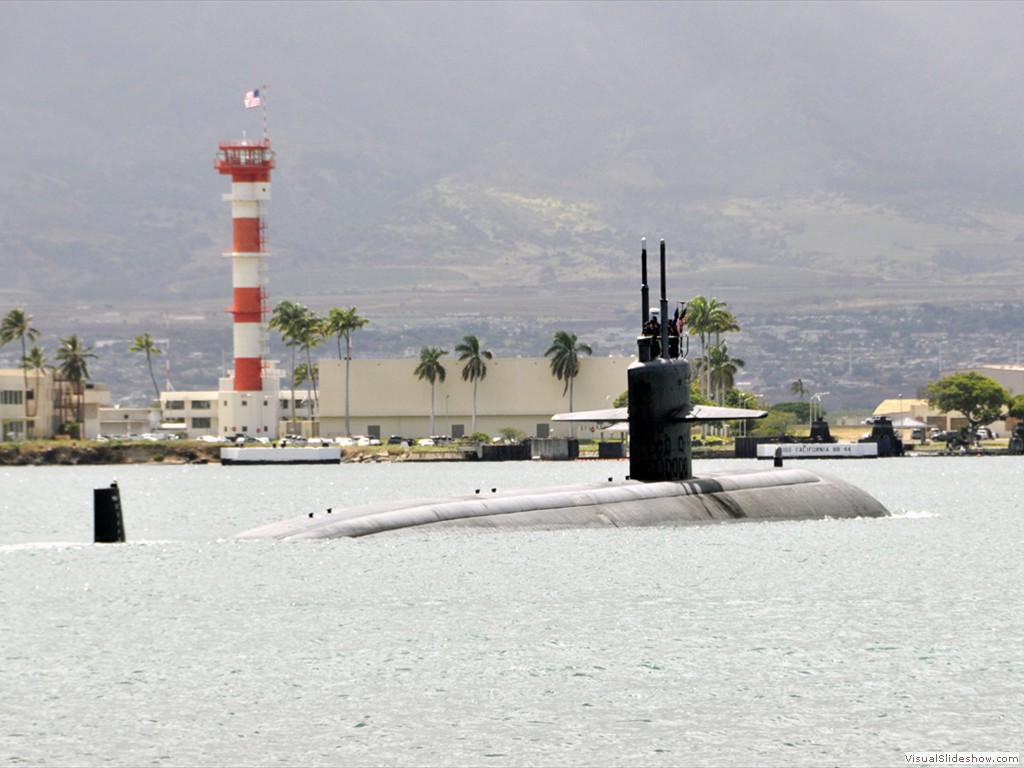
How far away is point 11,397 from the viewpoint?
146 metres

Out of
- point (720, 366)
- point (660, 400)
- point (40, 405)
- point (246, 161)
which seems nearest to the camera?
point (660, 400)

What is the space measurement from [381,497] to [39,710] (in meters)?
59.5

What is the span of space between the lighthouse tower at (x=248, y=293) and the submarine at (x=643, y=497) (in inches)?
4236

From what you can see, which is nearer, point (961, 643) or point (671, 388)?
point (961, 643)

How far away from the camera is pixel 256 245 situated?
150 m

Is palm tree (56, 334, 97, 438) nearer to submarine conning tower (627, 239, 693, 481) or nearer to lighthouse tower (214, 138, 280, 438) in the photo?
lighthouse tower (214, 138, 280, 438)

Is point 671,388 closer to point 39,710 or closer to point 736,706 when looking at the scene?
point 736,706

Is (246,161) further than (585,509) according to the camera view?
Yes

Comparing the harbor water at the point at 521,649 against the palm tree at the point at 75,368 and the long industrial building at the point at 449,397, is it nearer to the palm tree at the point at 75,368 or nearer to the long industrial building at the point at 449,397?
the palm tree at the point at 75,368

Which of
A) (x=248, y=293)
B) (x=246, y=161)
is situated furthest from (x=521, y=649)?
(x=246, y=161)

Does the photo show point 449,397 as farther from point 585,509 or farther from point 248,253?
point 585,509

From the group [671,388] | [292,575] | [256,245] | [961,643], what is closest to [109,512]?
[292,575]

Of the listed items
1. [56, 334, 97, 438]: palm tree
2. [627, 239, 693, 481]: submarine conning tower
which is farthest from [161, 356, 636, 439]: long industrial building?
[627, 239, 693, 481]: submarine conning tower

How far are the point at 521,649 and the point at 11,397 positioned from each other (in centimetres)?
12615
